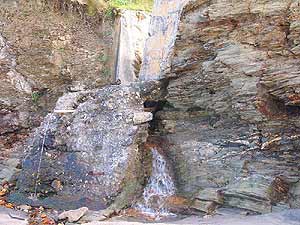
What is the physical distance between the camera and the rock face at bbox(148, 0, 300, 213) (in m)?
5.94

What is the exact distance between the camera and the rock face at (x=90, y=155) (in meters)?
6.56

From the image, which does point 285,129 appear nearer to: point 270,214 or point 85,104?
point 270,214

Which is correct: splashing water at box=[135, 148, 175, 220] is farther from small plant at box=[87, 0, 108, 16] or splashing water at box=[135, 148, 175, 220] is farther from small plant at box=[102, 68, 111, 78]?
small plant at box=[87, 0, 108, 16]

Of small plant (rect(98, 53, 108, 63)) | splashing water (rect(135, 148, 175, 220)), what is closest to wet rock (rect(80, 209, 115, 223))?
splashing water (rect(135, 148, 175, 220))

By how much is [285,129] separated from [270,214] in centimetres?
159

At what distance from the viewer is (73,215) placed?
572 centimetres

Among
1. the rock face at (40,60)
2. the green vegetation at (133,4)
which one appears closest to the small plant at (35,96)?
the rock face at (40,60)

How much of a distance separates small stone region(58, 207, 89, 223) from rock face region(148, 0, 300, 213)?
72.0 inches

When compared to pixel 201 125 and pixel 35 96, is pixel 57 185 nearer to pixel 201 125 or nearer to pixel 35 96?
pixel 201 125

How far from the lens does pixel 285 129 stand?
20.3 feet

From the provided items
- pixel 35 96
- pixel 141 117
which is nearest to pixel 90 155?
pixel 141 117

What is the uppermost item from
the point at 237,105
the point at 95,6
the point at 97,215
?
the point at 95,6

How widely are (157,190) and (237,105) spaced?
213cm

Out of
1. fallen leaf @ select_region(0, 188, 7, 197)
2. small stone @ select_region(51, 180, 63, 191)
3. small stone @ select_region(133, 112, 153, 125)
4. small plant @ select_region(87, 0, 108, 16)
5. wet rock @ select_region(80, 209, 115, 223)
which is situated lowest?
wet rock @ select_region(80, 209, 115, 223)
